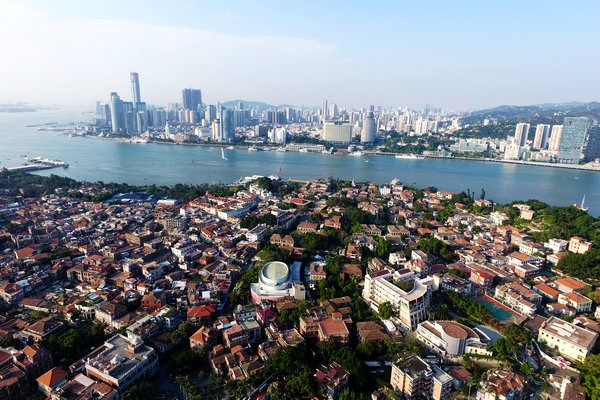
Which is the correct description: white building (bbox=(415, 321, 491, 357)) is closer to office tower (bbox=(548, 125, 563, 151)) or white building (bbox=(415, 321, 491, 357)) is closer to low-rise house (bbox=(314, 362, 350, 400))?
low-rise house (bbox=(314, 362, 350, 400))

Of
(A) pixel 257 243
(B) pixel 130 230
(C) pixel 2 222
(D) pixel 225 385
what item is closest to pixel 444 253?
(A) pixel 257 243

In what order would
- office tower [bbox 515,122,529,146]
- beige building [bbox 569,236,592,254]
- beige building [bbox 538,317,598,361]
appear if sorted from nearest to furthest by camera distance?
beige building [bbox 538,317,598,361] → beige building [bbox 569,236,592,254] → office tower [bbox 515,122,529,146]

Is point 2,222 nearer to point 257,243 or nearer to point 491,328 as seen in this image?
point 257,243

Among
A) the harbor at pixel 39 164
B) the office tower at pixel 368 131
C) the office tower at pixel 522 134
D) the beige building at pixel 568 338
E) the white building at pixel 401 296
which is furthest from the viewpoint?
the office tower at pixel 368 131

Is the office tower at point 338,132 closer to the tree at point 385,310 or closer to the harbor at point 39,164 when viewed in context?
the harbor at point 39,164

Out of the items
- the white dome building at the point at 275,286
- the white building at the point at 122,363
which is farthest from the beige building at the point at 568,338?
the white building at the point at 122,363

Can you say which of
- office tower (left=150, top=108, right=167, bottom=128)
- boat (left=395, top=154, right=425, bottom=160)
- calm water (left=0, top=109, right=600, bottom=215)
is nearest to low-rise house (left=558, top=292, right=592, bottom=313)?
calm water (left=0, top=109, right=600, bottom=215)

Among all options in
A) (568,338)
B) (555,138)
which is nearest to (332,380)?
(568,338)
